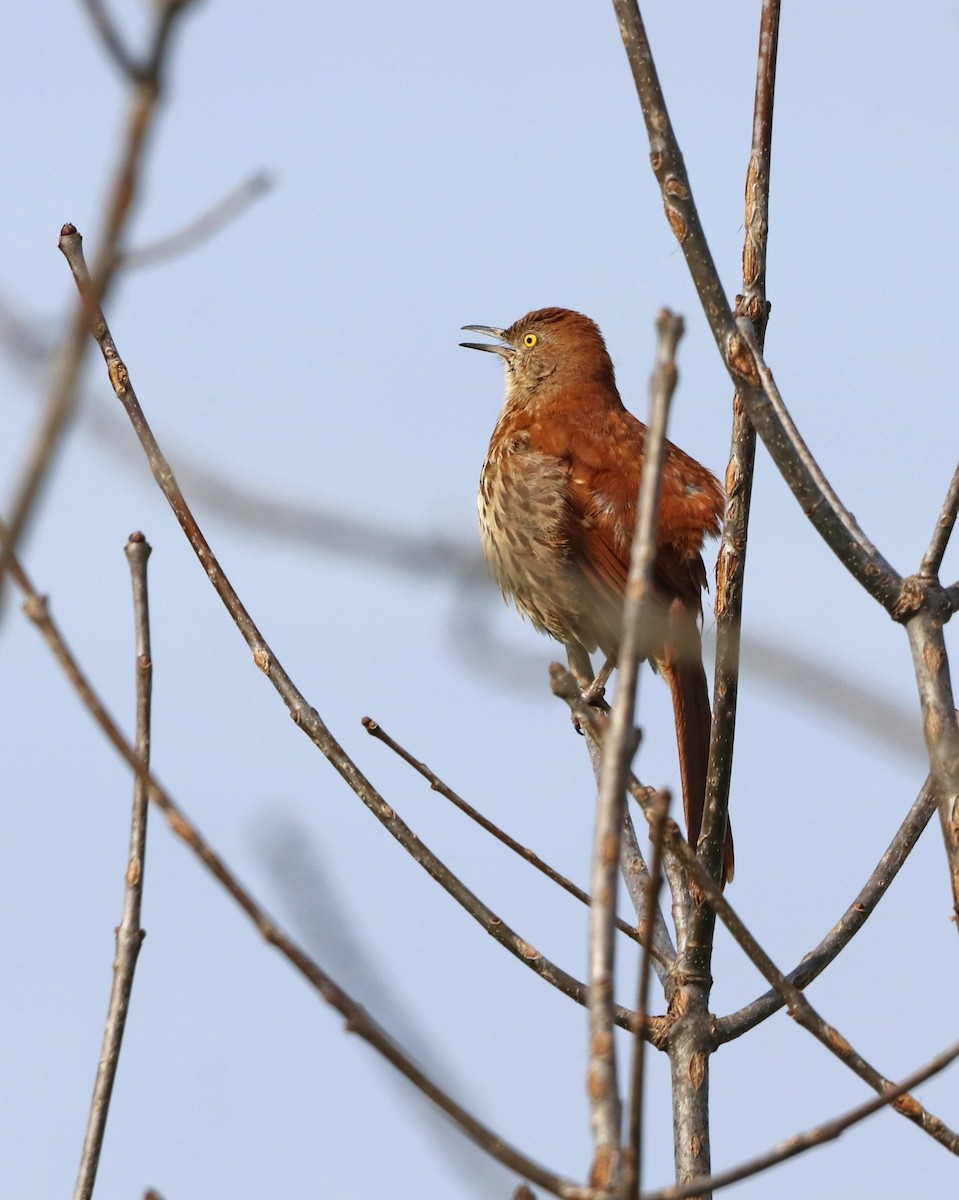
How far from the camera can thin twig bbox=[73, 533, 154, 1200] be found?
2.27 meters

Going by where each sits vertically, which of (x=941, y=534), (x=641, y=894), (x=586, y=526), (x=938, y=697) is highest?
(x=586, y=526)

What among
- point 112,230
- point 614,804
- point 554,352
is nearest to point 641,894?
point 614,804

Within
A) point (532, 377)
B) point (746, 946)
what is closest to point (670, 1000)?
point (746, 946)

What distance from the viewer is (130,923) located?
7.92 feet

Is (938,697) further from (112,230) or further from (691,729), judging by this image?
(691,729)

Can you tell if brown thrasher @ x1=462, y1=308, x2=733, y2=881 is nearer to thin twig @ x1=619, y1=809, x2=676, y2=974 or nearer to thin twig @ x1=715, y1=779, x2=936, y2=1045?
thin twig @ x1=619, y1=809, x2=676, y2=974

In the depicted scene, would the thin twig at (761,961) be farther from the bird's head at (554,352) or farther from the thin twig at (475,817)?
the bird's head at (554,352)

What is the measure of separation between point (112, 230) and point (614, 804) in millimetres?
811

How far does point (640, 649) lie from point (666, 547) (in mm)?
4191

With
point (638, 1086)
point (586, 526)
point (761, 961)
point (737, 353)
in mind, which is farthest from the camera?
point (586, 526)

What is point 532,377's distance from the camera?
24.0ft

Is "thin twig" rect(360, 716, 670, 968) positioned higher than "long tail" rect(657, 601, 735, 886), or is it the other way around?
"long tail" rect(657, 601, 735, 886)

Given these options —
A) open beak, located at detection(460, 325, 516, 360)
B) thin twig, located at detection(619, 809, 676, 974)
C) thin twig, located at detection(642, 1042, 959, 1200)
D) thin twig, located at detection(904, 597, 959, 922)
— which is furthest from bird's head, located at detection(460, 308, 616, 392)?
thin twig, located at detection(642, 1042, 959, 1200)

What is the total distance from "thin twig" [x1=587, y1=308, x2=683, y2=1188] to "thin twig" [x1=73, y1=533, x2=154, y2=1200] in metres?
0.83
